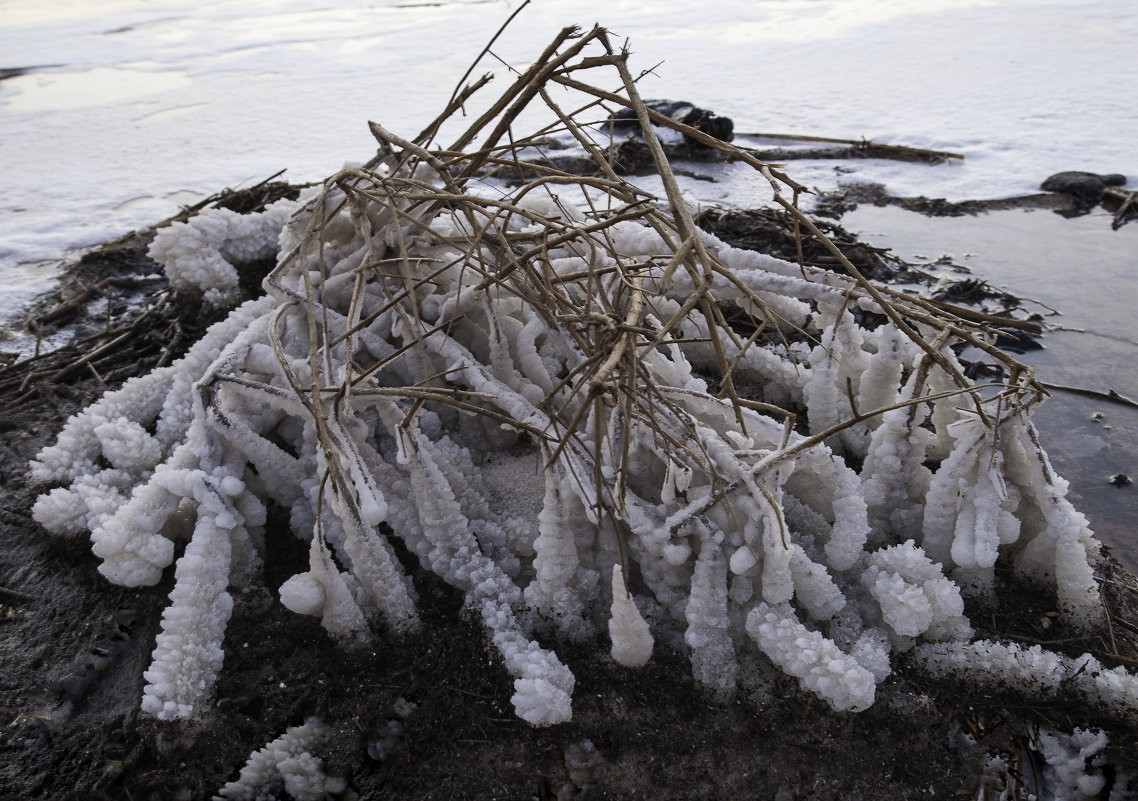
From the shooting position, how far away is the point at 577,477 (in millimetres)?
1604

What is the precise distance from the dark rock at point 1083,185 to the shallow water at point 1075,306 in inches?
5.0

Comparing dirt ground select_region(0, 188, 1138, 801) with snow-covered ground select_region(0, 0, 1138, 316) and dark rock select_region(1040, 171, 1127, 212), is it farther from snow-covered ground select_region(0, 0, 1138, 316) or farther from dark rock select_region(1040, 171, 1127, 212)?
dark rock select_region(1040, 171, 1127, 212)

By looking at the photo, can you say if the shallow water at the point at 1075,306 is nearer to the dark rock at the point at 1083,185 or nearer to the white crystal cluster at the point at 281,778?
the dark rock at the point at 1083,185

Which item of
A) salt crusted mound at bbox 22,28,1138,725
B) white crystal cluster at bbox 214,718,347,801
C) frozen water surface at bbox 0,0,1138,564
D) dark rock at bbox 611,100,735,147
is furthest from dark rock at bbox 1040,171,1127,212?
white crystal cluster at bbox 214,718,347,801

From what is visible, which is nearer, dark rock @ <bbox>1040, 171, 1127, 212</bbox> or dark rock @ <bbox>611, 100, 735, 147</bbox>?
dark rock @ <bbox>1040, 171, 1127, 212</bbox>

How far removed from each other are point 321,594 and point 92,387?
1.53 m

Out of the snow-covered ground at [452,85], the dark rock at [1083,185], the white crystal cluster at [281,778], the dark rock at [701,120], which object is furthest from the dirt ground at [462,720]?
the dark rock at [701,120]

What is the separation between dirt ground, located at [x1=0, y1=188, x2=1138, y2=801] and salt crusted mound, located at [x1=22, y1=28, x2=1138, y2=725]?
7cm

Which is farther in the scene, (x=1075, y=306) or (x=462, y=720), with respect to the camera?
(x=1075, y=306)

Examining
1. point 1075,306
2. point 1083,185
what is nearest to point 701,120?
point 1083,185

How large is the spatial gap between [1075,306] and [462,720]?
2.68 m

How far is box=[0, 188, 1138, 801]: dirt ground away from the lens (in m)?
1.49

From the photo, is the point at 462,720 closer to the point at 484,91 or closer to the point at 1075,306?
the point at 1075,306

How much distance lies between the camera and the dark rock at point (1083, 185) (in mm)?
3680
